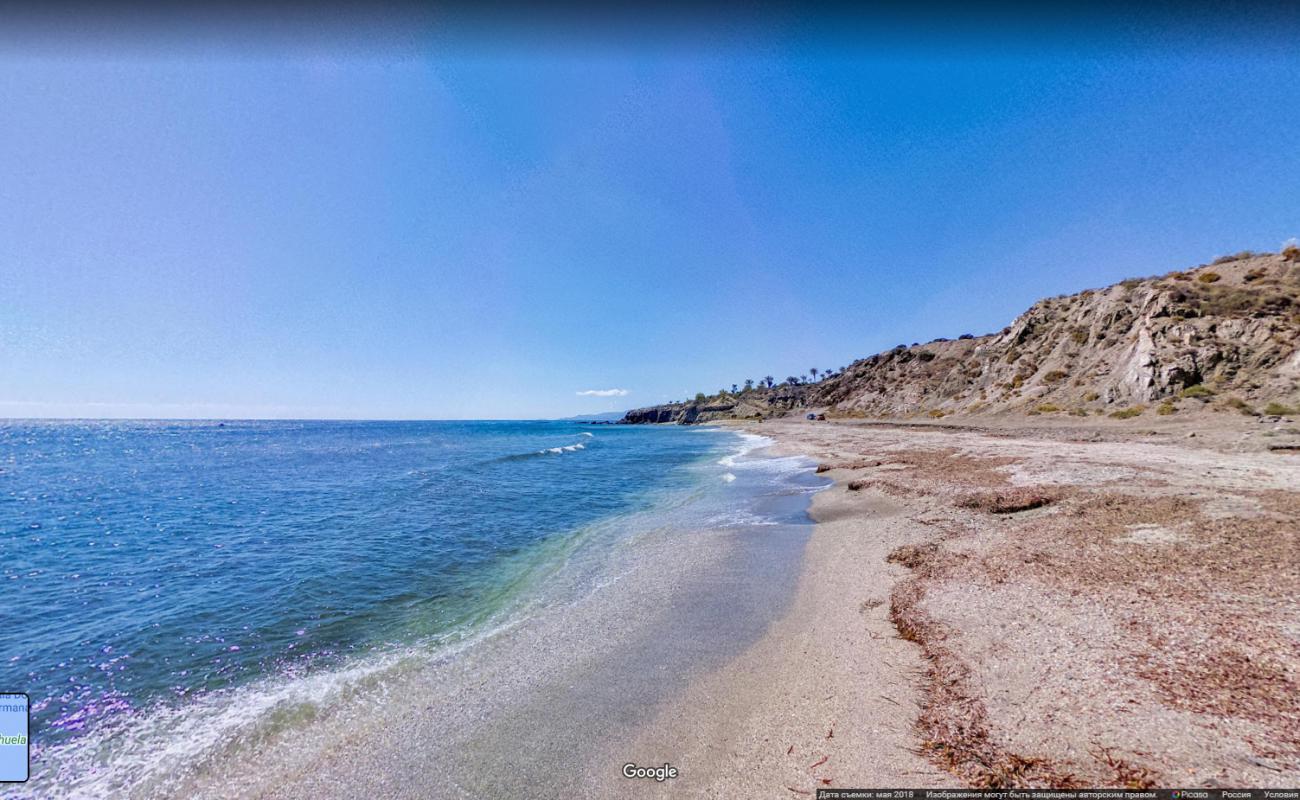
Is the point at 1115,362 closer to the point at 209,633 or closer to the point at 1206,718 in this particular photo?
the point at 1206,718

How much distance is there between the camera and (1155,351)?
42.5 metres

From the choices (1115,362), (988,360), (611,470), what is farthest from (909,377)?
(611,470)

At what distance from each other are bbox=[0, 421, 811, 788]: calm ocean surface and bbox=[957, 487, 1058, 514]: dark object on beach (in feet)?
29.4

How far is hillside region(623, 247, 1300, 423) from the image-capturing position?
35.9 m

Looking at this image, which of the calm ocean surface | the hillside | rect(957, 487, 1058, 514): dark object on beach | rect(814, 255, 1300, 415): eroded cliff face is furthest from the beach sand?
rect(814, 255, 1300, 415): eroded cliff face

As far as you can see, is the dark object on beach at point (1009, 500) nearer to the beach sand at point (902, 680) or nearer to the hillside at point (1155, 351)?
the beach sand at point (902, 680)

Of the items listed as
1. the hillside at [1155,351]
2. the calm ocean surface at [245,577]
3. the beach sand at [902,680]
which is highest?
the hillside at [1155,351]

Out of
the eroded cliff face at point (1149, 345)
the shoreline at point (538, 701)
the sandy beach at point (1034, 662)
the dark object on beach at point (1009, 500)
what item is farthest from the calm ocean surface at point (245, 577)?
the eroded cliff face at point (1149, 345)

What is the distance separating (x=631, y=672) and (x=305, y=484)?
3960cm

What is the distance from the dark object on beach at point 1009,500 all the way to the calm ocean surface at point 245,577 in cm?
895

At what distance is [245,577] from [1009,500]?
27134 mm

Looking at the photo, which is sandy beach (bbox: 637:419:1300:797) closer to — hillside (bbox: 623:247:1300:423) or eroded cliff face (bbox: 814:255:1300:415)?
Answer: hillside (bbox: 623:247:1300:423)

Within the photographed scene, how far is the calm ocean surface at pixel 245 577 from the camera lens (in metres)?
8.92

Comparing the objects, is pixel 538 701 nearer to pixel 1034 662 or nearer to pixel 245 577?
pixel 1034 662
